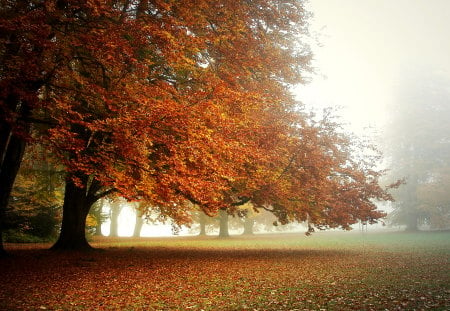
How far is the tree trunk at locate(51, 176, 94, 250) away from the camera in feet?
56.2

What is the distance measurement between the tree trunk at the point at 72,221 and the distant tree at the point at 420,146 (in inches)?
1623

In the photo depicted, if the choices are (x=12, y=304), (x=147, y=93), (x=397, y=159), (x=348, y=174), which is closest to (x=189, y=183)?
(x=147, y=93)

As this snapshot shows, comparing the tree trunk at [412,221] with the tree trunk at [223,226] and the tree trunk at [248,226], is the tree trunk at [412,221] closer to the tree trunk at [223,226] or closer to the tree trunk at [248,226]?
the tree trunk at [248,226]

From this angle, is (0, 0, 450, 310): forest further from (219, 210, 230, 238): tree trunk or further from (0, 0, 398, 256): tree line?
(219, 210, 230, 238): tree trunk

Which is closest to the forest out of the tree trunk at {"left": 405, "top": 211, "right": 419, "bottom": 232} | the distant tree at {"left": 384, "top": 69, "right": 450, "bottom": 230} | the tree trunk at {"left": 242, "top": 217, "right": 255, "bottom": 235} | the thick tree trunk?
the thick tree trunk

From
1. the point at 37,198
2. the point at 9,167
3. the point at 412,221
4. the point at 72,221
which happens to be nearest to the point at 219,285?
the point at 9,167

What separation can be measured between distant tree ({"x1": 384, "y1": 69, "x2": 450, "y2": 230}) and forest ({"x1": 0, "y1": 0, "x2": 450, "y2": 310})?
102ft

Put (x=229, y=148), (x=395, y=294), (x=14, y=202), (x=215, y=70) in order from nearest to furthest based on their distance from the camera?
(x=395, y=294)
(x=229, y=148)
(x=215, y=70)
(x=14, y=202)

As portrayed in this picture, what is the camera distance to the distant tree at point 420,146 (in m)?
43.8

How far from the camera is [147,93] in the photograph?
11555 millimetres

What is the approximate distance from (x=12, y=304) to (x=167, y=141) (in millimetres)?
5949

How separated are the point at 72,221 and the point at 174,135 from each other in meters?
9.27

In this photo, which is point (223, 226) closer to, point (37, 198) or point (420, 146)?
point (37, 198)

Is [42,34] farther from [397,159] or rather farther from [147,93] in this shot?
[397,159]
